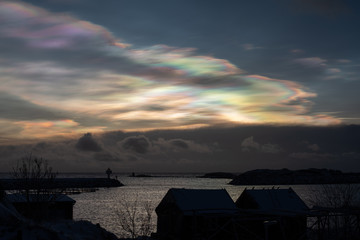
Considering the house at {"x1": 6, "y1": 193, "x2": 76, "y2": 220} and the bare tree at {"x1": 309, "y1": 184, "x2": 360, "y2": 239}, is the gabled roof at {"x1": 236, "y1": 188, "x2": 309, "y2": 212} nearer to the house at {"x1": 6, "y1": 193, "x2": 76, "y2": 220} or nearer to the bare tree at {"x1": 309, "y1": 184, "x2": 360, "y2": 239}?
the bare tree at {"x1": 309, "y1": 184, "x2": 360, "y2": 239}

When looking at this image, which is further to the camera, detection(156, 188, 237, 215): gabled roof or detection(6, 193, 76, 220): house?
detection(6, 193, 76, 220): house

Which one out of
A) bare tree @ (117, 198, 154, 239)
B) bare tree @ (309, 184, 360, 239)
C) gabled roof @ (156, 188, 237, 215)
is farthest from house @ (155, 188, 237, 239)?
bare tree @ (309, 184, 360, 239)

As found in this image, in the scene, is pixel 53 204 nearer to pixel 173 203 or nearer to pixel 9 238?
pixel 173 203

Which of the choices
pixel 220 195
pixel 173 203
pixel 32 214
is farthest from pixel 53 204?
pixel 220 195

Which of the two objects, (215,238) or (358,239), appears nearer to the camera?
(358,239)

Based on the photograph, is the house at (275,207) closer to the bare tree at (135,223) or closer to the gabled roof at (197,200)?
the gabled roof at (197,200)

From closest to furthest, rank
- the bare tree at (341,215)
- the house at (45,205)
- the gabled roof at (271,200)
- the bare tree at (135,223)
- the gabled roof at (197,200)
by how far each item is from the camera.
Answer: the bare tree at (341,215)
the bare tree at (135,223)
the gabled roof at (197,200)
the gabled roof at (271,200)
the house at (45,205)

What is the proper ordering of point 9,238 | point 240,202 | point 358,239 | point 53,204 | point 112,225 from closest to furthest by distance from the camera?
1. point 9,238
2. point 358,239
3. point 240,202
4. point 53,204
5. point 112,225

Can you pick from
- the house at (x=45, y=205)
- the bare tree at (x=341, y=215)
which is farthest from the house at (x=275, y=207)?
the house at (x=45, y=205)
